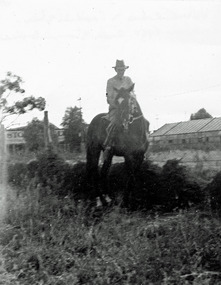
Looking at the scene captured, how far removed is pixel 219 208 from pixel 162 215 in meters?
1.66

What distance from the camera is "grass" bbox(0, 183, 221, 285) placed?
608 centimetres

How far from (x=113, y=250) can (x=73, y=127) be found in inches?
1540

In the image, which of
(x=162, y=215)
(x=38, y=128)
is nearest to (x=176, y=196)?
(x=162, y=215)

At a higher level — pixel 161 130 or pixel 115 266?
pixel 161 130

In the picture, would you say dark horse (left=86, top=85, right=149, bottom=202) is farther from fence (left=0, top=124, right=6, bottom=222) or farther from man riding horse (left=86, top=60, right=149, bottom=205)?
fence (left=0, top=124, right=6, bottom=222)

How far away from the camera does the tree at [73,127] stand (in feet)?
139

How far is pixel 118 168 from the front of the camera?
12.4 meters

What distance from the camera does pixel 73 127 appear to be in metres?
45.7

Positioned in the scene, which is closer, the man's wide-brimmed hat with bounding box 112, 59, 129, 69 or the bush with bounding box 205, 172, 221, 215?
the bush with bounding box 205, 172, 221, 215

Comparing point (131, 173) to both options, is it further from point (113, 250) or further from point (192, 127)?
point (192, 127)

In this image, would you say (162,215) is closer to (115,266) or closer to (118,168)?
(118,168)

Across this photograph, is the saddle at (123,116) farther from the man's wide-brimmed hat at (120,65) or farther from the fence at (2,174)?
the fence at (2,174)

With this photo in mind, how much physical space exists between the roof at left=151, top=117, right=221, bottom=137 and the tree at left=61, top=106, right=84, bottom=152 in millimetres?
12546

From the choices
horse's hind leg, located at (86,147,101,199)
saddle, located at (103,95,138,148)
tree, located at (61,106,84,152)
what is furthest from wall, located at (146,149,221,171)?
tree, located at (61,106,84,152)
